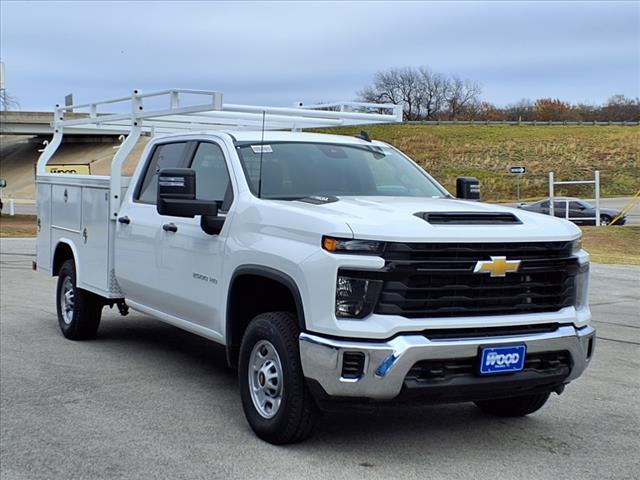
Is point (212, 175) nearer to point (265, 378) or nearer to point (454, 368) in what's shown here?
point (265, 378)

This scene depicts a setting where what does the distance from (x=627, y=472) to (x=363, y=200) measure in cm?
241

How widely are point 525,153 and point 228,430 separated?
191 ft

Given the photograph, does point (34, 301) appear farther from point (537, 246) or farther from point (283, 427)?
point (537, 246)

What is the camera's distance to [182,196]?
5777mm

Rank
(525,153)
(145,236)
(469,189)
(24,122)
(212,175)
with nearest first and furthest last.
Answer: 1. (212,175)
2. (469,189)
3. (145,236)
4. (24,122)
5. (525,153)

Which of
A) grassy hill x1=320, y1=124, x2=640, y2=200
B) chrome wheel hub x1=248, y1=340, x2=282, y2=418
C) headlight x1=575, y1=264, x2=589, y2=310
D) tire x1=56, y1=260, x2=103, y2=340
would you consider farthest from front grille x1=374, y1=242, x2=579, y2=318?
grassy hill x1=320, y1=124, x2=640, y2=200

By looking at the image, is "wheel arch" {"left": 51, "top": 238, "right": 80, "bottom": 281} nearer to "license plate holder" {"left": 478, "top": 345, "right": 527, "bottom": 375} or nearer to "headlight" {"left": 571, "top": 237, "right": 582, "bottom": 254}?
"license plate holder" {"left": 478, "top": 345, "right": 527, "bottom": 375}

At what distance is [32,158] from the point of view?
267 feet

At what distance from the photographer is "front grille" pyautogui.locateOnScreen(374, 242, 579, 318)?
462cm

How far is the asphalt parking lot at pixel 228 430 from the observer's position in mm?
4805

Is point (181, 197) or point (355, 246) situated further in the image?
point (181, 197)

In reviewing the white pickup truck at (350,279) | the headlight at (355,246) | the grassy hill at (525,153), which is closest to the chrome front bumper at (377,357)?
the white pickup truck at (350,279)

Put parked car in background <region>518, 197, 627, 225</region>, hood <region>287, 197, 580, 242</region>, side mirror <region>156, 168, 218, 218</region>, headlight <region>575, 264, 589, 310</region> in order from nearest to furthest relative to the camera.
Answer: hood <region>287, 197, 580, 242</region>, headlight <region>575, 264, 589, 310</region>, side mirror <region>156, 168, 218, 218</region>, parked car in background <region>518, 197, 627, 225</region>

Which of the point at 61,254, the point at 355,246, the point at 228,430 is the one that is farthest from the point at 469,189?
the point at 61,254
